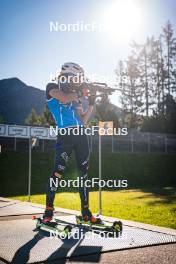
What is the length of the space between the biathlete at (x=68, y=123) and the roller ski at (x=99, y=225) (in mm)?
15

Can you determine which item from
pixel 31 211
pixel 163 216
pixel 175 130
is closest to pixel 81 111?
pixel 31 211

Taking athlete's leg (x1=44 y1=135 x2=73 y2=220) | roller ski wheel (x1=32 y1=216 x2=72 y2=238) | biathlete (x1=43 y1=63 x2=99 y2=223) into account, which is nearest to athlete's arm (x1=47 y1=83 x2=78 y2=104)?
biathlete (x1=43 y1=63 x2=99 y2=223)

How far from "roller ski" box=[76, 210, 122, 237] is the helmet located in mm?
2188

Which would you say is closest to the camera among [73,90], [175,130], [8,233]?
[8,233]

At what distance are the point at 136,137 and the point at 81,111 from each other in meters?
27.4

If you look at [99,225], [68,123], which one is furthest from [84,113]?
[99,225]

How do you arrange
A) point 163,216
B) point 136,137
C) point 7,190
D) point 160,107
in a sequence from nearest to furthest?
point 163,216 → point 7,190 → point 136,137 → point 160,107

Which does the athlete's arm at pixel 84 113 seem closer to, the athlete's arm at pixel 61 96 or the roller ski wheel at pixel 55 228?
the athlete's arm at pixel 61 96

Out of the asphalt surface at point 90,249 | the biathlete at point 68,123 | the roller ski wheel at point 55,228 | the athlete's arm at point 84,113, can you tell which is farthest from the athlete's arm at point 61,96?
the asphalt surface at point 90,249

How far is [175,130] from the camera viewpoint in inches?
1668

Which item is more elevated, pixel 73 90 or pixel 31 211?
pixel 73 90

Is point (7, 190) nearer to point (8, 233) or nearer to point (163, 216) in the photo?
point (163, 216)

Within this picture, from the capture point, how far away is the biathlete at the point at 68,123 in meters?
5.14

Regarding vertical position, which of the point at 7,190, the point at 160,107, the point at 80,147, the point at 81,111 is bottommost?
the point at 7,190
